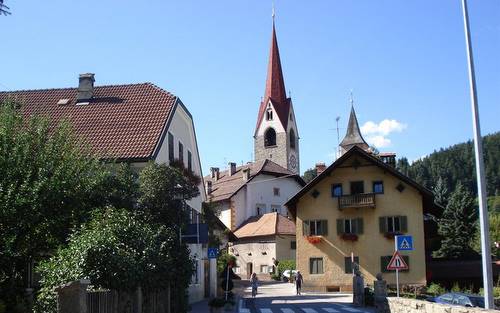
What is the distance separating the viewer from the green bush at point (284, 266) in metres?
60.0

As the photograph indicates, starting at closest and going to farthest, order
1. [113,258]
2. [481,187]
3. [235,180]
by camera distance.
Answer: [113,258] → [481,187] → [235,180]

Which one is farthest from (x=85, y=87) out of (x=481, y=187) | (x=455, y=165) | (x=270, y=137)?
(x=455, y=165)

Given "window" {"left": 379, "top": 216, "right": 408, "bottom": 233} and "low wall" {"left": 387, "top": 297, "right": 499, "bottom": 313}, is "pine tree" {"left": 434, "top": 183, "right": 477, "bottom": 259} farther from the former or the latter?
"low wall" {"left": 387, "top": 297, "right": 499, "bottom": 313}

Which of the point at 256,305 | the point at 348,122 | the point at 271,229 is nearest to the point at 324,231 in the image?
the point at 256,305

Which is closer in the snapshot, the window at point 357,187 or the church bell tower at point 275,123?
the window at point 357,187

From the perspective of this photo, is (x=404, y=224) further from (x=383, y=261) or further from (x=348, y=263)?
(x=348, y=263)

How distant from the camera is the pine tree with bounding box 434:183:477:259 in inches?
2093

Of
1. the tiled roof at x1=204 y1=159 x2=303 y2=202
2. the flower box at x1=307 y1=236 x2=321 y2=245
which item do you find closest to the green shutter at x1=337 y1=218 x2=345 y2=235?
the flower box at x1=307 y1=236 x2=321 y2=245

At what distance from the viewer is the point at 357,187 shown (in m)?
45.8

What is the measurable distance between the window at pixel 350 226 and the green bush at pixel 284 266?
1490cm

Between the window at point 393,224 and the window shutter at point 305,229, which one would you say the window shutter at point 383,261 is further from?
the window shutter at point 305,229

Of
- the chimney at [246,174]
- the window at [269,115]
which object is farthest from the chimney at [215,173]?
the window at [269,115]

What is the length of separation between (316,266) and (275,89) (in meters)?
57.6

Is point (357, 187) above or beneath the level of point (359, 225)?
above
